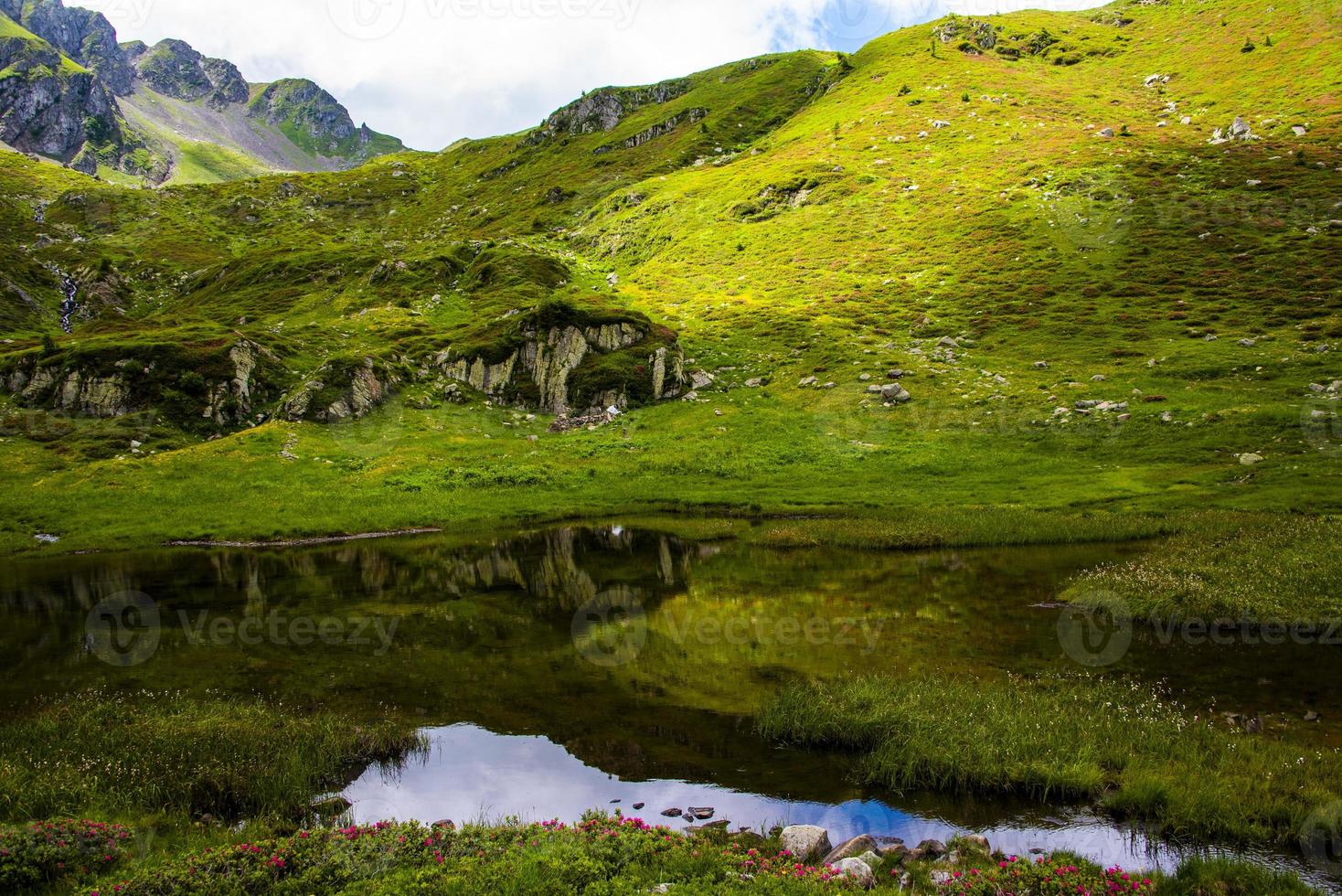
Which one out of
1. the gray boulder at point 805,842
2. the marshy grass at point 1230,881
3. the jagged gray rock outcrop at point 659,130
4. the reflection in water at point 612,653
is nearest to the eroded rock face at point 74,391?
the reflection in water at point 612,653

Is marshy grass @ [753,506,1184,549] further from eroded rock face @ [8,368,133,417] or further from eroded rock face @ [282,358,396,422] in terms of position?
eroded rock face @ [8,368,133,417]

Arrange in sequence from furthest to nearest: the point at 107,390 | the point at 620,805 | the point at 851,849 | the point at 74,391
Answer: the point at 107,390 → the point at 74,391 → the point at 620,805 → the point at 851,849

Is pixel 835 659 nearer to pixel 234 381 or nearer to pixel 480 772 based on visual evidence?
pixel 480 772

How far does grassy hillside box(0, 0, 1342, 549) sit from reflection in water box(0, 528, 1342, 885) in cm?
1269

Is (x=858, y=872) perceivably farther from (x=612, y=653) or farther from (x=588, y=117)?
(x=588, y=117)

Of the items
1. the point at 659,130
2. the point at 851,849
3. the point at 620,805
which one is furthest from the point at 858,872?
the point at 659,130

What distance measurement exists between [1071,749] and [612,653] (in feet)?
37.8

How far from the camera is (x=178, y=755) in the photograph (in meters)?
12.8

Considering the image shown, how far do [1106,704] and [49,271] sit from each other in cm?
15851

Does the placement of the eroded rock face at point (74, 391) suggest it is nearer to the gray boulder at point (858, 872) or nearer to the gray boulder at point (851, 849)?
the gray boulder at point (851, 849)

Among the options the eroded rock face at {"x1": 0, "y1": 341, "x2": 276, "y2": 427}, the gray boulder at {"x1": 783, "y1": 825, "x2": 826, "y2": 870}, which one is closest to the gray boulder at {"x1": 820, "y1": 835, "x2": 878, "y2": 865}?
the gray boulder at {"x1": 783, "y1": 825, "x2": 826, "y2": 870}

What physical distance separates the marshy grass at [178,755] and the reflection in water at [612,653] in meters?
1.18

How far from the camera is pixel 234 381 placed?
198ft

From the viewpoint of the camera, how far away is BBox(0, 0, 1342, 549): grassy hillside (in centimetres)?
4484
